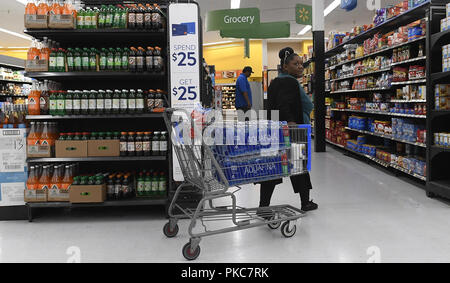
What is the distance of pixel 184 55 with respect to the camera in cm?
392

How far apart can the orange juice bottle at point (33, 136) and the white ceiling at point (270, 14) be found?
31.6 feet

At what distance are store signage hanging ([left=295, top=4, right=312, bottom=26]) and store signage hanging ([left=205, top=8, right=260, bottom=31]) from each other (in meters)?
1.08

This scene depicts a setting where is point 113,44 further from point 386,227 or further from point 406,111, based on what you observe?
point 406,111

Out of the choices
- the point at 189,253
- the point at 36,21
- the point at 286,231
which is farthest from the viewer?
the point at 36,21

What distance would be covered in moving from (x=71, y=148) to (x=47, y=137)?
0.29m

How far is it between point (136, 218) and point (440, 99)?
360 cm

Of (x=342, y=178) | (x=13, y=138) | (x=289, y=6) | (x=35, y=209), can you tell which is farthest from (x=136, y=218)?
(x=289, y=6)

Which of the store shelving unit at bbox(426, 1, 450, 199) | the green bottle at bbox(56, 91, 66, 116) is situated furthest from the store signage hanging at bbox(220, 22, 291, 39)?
the green bottle at bbox(56, 91, 66, 116)

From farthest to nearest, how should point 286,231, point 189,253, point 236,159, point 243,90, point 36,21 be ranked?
point 243,90 < point 36,21 < point 286,231 < point 236,159 < point 189,253

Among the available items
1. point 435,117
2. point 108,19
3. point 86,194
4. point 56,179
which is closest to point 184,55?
point 108,19

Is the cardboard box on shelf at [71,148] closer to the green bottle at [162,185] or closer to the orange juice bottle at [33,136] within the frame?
the orange juice bottle at [33,136]

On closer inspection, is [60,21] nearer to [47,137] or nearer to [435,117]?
[47,137]

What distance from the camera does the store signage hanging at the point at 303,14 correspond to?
31.2 ft

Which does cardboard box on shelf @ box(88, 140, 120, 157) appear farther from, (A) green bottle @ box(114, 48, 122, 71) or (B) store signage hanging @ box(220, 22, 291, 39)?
(B) store signage hanging @ box(220, 22, 291, 39)
